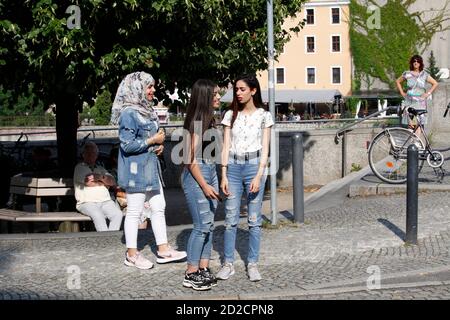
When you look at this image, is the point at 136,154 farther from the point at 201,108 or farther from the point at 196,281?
the point at 196,281

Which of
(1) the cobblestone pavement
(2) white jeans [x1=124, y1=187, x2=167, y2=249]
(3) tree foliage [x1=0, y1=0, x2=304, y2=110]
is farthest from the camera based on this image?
(3) tree foliage [x1=0, y1=0, x2=304, y2=110]

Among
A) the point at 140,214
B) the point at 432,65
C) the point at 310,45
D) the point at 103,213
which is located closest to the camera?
the point at 140,214

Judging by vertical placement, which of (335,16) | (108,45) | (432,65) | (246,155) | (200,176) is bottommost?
(200,176)

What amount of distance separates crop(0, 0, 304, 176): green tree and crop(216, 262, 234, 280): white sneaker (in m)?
3.42

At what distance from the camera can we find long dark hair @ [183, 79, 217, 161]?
19.4 feet

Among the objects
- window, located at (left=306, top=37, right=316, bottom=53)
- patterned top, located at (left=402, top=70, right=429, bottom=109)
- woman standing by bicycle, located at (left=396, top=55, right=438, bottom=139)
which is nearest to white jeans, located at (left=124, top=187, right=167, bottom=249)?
woman standing by bicycle, located at (left=396, top=55, right=438, bottom=139)

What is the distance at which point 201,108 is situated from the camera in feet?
19.4

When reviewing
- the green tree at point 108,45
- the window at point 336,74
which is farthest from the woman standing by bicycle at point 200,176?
the window at point 336,74

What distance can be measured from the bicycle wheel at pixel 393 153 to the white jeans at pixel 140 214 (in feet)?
14.5

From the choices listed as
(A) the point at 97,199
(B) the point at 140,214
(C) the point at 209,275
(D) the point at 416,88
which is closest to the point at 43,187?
(A) the point at 97,199

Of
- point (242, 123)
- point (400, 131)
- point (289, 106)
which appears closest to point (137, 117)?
point (242, 123)

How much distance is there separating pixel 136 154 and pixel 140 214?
62cm

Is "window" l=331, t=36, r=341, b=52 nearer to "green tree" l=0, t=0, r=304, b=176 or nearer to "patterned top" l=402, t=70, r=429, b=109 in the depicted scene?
"patterned top" l=402, t=70, r=429, b=109
